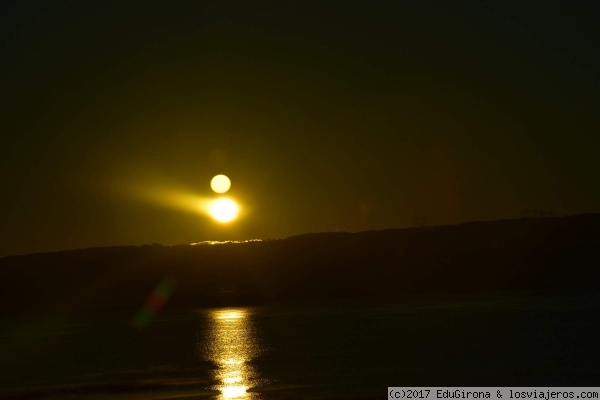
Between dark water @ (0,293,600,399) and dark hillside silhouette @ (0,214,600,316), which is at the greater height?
dark hillside silhouette @ (0,214,600,316)

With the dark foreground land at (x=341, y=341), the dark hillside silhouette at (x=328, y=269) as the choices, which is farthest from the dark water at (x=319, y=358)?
the dark hillside silhouette at (x=328, y=269)

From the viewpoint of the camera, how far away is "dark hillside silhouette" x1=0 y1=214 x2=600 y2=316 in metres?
131

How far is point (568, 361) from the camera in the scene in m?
29.4

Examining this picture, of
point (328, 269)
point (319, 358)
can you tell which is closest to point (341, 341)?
point (319, 358)

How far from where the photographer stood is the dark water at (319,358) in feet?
89.5

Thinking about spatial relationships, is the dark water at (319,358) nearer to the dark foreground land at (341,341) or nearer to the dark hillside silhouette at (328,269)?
the dark foreground land at (341,341)

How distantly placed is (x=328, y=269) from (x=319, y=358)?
10989cm

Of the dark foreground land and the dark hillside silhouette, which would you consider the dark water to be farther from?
the dark hillside silhouette

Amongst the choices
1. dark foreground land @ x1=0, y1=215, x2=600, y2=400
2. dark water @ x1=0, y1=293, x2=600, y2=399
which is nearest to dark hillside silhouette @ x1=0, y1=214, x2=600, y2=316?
dark foreground land @ x1=0, y1=215, x2=600, y2=400

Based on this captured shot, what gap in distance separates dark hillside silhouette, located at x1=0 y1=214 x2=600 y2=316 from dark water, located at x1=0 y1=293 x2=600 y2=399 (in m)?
73.0

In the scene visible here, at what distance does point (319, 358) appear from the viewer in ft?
114

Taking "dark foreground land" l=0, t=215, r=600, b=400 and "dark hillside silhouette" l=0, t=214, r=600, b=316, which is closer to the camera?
"dark foreground land" l=0, t=215, r=600, b=400

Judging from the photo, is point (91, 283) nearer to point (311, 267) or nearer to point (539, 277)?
point (311, 267)

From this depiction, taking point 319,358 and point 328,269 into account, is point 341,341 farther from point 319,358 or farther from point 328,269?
point 328,269
